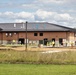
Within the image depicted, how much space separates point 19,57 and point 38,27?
65904mm

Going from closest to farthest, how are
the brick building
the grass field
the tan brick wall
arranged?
the grass field
the brick building
the tan brick wall

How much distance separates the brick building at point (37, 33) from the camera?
276ft

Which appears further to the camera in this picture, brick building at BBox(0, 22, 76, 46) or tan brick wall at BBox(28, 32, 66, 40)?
tan brick wall at BBox(28, 32, 66, 40)

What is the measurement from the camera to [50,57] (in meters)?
22.1

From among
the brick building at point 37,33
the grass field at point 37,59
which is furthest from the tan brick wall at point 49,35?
the grass field at point 37,59

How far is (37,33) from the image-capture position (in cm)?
8619

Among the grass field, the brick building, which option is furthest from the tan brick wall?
the grass field

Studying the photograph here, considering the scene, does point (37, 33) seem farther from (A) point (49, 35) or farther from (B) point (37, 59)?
(B) point (37, 59)

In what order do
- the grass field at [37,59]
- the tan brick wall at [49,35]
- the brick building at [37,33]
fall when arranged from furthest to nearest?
the tan brick wall at [49,35] → the brick building at [37,33] → the grass field at [37,59]

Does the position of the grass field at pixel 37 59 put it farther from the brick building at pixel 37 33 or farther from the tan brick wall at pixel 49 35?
the tan brick wall at pixel 49 35

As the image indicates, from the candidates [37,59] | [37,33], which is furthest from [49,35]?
[37,59]

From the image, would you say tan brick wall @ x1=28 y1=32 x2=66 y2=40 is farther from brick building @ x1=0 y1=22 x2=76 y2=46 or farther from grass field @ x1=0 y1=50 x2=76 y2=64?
grass field @ x1=0 y1=50 x2=76 y2=64

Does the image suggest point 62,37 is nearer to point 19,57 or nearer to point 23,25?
point 23,25

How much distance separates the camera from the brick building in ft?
276
